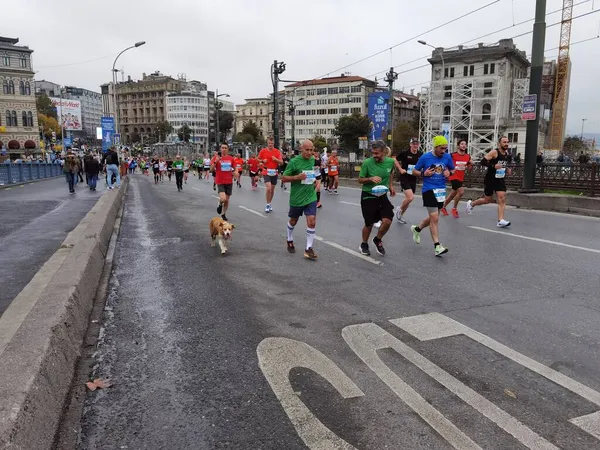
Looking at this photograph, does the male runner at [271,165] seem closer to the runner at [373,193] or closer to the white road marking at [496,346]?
the runner at [373,193]

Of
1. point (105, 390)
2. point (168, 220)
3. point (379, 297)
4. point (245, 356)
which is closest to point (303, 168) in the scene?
point (379, 297)

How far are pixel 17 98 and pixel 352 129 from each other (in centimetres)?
5677

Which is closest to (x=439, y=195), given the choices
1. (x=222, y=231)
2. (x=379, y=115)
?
(x=222, y=231)

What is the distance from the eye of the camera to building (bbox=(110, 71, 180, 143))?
177 meters

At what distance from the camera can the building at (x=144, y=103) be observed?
580 ft

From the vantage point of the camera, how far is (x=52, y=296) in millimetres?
4332

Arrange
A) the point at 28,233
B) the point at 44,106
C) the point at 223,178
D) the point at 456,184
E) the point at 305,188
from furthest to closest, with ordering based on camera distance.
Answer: the point at 44,106 → the point at 456,184 → the point at 223,178 → the point at 28,233 → the point at 305,188

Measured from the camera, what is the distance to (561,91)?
100312 mm

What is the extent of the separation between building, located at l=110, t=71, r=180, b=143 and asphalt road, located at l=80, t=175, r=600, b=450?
579 feet

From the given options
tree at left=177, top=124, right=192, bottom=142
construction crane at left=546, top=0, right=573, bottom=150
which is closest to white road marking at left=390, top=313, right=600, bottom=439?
construction crane at left=546, top=0, right=573, bottom=150

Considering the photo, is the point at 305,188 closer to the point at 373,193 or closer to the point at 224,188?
the point at 373,193

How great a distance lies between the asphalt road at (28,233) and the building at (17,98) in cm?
6842

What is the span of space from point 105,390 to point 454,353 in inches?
107

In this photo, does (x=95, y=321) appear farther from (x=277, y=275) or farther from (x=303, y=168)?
(x=303, y=168)
